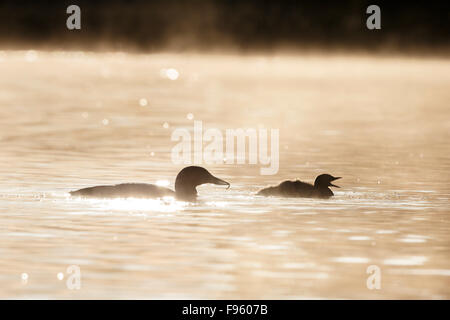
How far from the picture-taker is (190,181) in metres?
19.1

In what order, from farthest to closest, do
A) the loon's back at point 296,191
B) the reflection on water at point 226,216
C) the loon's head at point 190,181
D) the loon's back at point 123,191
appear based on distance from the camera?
the loon's back at point 296,191
the loon's head at point 190,181
the loon's back at point 123,191
the reflection on water at point 226,216

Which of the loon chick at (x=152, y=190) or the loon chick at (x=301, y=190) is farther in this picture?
the loon chick at (x=301, y=190)

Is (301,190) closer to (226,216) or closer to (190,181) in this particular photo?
(190,181)

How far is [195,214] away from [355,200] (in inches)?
113

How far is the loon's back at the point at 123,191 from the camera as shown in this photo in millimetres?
18375

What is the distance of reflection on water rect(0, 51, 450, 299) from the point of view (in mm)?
12859

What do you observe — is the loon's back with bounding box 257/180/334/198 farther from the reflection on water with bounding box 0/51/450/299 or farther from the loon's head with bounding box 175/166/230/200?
the loon's head with bounding box 175/166/230/200

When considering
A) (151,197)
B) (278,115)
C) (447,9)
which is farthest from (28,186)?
(447,9)

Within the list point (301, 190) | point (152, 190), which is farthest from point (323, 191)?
point (152, 190)

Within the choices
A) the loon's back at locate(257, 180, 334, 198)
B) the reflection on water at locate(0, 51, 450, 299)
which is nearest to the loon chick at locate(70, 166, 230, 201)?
the reflection on water at locate(0, 51, 450, 299)

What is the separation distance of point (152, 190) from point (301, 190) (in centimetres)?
227

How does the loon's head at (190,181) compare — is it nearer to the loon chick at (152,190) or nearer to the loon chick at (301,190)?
the loon chick at (152,190)

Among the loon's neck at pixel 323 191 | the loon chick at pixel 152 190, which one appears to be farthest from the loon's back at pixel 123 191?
the loon's neck at pixel 323 191

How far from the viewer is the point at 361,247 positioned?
14930mm
